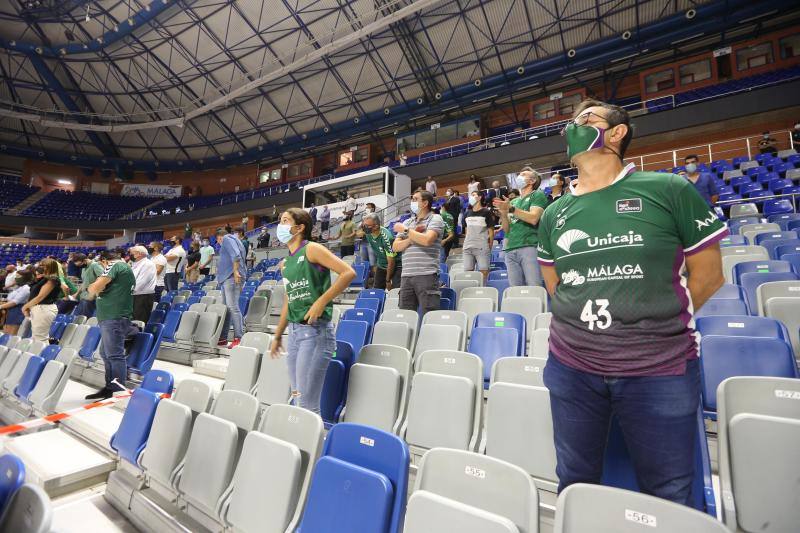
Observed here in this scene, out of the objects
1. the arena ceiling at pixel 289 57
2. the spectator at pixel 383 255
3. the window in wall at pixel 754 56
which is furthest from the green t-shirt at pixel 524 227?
the window in wall at pixel 754 56

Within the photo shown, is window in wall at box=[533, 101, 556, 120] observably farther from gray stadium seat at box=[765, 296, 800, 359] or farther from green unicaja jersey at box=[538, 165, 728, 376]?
green unicaja jersey at box=[538, 165, 728, 376]

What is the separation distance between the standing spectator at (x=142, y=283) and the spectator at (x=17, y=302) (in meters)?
2.33

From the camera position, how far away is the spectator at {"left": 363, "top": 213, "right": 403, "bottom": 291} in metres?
4.61

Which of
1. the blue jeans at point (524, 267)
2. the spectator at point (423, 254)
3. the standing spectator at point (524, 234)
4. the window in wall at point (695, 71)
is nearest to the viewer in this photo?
the spectator at point (423, 254)

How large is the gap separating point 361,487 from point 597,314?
0.93 meters

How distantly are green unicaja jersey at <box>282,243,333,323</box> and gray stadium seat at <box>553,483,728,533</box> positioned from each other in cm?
148

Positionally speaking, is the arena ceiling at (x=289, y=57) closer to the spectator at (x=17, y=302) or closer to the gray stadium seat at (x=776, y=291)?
the spectator at (x=17, y=302)

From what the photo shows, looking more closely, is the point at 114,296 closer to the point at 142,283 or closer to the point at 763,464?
the point at 142,283

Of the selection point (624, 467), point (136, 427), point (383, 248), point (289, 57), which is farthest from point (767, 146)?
point (289, 57)

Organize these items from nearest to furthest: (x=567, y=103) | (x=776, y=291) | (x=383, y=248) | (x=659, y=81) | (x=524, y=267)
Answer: (x=776, y=291), (x=524, y=267), (x=383, y=248), (x=659, y=81), (x=567, y=103)

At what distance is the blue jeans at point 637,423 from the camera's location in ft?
3.17

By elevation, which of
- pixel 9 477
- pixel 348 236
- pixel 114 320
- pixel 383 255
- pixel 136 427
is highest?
pixel 348 236

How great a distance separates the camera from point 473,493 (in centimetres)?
119

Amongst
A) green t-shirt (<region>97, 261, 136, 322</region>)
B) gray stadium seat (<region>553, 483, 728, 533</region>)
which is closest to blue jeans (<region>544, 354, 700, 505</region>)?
gray stadium seat (<region>553, 483, 728, 533</region>)
